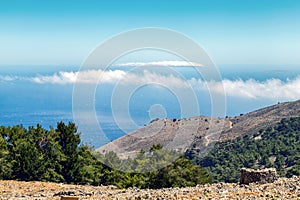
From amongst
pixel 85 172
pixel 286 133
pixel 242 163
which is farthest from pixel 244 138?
pixel 85 172

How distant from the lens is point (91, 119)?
4025 cm

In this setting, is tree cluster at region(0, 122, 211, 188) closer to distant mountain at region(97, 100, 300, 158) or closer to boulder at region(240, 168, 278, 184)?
boulder at region(240, 168, 278, 184)

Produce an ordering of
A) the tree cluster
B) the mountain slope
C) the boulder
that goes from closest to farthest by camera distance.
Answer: the boulder, the tree cluster, the mountain slope

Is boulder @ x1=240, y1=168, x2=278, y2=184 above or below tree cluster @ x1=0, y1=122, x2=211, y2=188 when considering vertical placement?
below

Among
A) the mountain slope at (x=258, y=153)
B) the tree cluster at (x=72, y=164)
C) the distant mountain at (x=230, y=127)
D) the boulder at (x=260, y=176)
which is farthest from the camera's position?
the distant mountain at (x=230, y=127)

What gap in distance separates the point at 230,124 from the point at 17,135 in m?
110

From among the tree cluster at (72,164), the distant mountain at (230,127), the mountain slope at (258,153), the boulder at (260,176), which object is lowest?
the boulder at (260,176)

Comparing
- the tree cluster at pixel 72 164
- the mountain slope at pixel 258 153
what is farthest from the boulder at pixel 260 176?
the mountain slope at pixel 258 153

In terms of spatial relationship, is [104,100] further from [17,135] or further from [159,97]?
[17,135]

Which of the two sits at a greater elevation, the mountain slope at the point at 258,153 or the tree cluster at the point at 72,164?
the mountain slope at the point at 258,153

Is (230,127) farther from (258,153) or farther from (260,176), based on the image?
(260,176)

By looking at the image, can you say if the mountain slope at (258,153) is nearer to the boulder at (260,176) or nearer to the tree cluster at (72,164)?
the tree cluster at (72,164)

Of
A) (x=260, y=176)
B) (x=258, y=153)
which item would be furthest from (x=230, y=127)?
(x=260, y=176)

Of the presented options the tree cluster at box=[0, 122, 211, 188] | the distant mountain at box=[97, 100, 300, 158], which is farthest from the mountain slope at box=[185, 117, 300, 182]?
the tree cluster at box=[0, 122, 211, 188]
